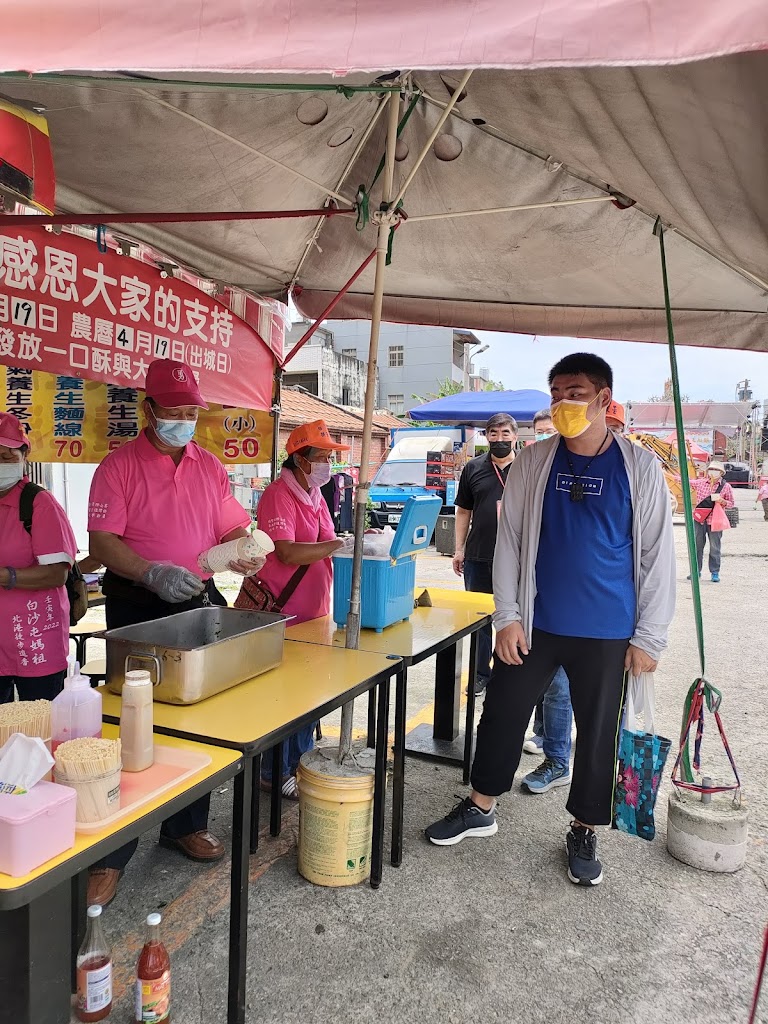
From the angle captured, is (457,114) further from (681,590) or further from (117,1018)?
(681,590)

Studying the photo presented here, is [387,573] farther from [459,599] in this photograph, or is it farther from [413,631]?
[459,599]

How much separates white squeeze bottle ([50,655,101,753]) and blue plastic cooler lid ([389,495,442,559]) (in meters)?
1.55

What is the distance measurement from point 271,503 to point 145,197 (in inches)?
64.2

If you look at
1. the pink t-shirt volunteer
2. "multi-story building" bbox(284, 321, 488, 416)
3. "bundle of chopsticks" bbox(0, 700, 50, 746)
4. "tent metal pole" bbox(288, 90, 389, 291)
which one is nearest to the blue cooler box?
the pink t-shirt volunteer

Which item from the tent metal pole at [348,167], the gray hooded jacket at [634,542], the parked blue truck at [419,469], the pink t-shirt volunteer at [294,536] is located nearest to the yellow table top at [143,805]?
the gray hooded jacket at [634,542]

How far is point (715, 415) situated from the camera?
39.1 m

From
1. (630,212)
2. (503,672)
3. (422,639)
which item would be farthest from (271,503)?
(630,212)

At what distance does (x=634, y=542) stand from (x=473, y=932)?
4.97ft

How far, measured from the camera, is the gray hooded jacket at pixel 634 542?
2.64m

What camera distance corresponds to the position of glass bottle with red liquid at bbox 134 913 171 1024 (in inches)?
Result: 71.6

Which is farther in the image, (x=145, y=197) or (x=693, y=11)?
(x=145, y=197)

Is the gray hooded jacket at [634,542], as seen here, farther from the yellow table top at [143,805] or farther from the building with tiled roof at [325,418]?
the building with tiled roof at [325,418]

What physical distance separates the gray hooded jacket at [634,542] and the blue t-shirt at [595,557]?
33 mm

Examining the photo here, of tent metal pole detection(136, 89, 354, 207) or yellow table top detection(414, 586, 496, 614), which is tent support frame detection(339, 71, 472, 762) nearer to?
tent metal pole detection(136, 89, 354, 207)
